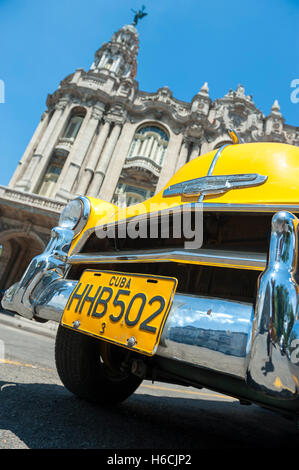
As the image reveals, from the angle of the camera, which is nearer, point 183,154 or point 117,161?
point 117,161

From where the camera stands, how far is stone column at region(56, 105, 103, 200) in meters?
16.1

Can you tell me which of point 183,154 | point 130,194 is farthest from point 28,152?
point 183,154

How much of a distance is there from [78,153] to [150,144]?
4458 mm

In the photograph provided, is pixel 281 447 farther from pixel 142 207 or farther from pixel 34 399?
pixel 142 207

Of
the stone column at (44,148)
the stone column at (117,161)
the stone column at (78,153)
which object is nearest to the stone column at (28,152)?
the stone column at (44,148)

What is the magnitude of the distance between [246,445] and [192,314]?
1338 mm

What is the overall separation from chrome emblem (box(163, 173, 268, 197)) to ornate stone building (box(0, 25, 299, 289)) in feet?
45.9

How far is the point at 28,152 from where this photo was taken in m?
18.3

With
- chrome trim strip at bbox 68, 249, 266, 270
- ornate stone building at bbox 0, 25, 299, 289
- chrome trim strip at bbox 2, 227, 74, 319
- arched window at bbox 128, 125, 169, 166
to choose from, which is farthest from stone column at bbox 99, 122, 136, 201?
chrome trim strip at bbox 68, 249, 266, 270

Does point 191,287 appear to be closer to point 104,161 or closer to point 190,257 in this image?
point 190,257

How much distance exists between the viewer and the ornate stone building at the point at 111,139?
16.5 metres

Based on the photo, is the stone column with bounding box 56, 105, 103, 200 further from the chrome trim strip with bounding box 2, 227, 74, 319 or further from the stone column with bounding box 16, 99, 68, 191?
the chrome trim strip with bounding box 2, 227, 74, 319

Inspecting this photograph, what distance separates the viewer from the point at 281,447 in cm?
216

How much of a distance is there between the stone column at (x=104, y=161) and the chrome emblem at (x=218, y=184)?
15378 mm
